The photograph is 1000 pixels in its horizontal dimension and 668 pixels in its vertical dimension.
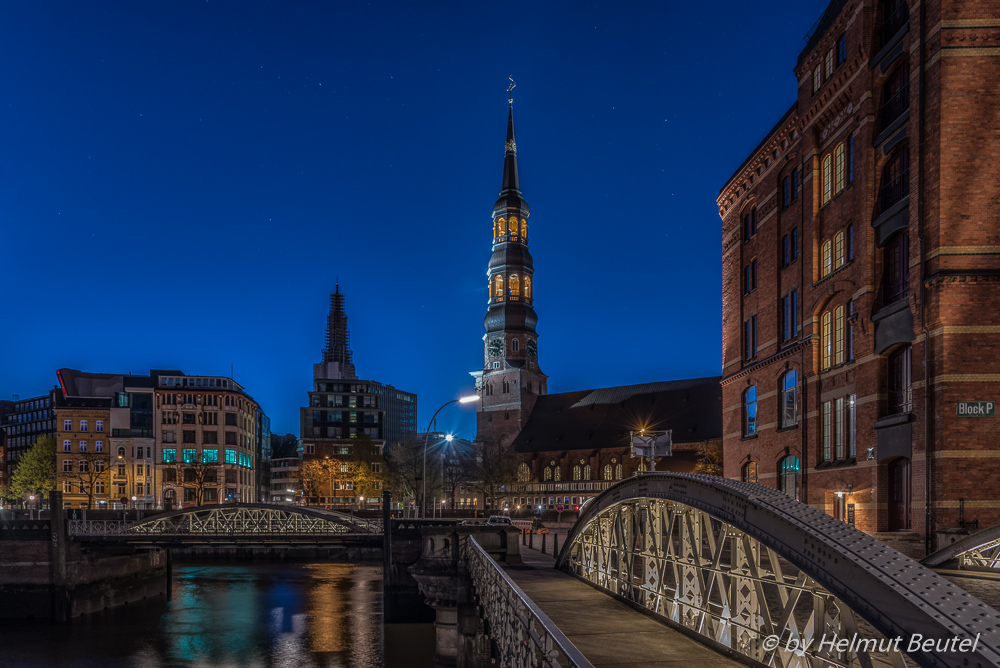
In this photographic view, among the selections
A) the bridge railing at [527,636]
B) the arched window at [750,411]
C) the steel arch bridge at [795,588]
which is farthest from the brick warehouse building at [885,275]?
the bridge railing at [527,636]

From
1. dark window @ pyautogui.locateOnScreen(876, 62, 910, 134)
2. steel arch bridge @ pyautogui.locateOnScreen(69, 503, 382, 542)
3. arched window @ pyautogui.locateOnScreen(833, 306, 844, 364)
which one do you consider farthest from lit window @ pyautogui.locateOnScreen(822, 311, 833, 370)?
steel arch bridge @ pyautogui.locateOnScreen(69, 503, 382, 542)

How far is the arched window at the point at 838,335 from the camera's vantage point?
29703 mm

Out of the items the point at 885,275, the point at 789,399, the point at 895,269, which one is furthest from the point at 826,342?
the point at 895,269

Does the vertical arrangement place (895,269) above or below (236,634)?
above

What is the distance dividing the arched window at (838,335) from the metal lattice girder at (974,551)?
12.6m

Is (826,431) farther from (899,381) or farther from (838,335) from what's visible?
(899,381)

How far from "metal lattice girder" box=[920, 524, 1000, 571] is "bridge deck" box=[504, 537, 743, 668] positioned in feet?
24.4

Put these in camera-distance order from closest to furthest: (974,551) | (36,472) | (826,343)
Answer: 1. (974,551)
2. (826,343)
3. (36,472)

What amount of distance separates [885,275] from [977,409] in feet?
19.9

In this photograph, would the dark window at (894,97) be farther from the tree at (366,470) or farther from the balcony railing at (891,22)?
the tree at (366,470)

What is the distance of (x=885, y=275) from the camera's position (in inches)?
1064

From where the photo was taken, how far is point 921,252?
2359cm

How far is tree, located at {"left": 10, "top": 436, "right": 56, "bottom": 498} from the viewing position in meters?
106

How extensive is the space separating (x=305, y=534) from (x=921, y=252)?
35.1 metres
